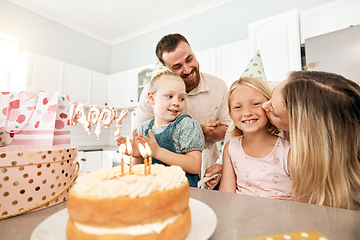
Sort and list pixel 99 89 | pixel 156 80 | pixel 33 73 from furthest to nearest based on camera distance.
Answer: pixel 99 89 < pixel 33 73 < pixel 156 80

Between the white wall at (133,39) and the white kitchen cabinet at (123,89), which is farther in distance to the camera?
the white kitchen cabinet at (123,89)

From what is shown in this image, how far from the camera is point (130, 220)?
31cm

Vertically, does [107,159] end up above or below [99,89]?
below

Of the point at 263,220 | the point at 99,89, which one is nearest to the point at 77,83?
the point at 99,89

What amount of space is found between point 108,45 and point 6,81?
7.11ft

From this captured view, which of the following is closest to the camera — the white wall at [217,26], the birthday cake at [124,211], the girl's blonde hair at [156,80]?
the birthday cake at [124,211]

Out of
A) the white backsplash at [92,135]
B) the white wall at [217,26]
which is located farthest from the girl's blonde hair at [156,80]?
the white backsplash at [92,135]

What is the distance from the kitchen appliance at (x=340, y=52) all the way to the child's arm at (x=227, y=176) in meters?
1.42

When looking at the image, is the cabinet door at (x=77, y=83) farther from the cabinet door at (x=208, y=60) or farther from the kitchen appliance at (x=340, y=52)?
the kitchen appliance at (x=340, y=52)

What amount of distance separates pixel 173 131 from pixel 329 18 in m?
2.19

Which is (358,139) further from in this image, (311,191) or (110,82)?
(110,82)

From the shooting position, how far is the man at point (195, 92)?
1.37 m

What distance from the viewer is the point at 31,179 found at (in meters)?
0.47

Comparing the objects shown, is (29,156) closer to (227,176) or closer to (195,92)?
(227,176)
